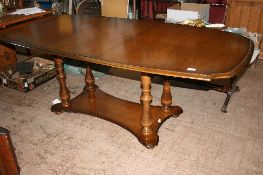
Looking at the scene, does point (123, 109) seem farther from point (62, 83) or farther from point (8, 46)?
point (8, 46)

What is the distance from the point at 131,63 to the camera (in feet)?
5.65

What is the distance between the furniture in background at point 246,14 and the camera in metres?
3.69

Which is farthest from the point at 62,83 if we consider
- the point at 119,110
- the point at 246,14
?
the point at 246,14

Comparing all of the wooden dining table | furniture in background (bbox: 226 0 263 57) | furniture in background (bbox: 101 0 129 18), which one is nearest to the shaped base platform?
the wooden dining table

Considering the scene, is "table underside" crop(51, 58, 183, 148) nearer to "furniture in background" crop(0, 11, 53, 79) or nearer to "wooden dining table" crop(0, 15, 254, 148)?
"wooden dining table" crop(0, 15, 254, 148)

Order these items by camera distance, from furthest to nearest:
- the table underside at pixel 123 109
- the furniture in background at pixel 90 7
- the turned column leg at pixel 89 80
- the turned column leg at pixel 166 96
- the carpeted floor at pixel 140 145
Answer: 1. the furniture in background at pixel 90 7
2. the turned column leg at pixel 89 80
3. the turned column leg at pixel 166 96
4. the table underside at pixel 123 109
5. the carpeted floor at pixel 140 145

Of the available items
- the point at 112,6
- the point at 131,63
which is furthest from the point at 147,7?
the point at 131,63

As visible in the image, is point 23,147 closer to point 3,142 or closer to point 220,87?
point 3,142

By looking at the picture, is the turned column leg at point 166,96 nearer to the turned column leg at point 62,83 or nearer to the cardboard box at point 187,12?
the turned column leg at point 62,83

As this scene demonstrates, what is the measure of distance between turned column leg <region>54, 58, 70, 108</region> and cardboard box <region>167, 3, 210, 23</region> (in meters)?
1.76

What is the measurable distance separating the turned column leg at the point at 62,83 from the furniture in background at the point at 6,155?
1.05 metres

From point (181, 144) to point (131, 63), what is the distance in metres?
1.04

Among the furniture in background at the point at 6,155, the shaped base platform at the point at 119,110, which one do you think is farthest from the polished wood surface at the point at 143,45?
the shaped base platform at the point at 119,110

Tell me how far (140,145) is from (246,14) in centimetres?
255
